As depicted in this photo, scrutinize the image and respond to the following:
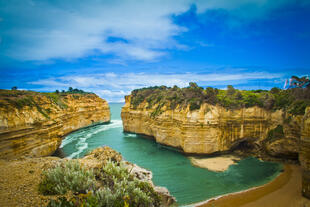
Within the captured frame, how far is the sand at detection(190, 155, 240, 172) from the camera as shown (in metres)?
19.0

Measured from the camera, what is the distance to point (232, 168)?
18859mm

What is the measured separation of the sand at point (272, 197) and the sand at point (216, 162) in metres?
4.49

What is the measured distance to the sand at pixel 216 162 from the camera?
749 inches

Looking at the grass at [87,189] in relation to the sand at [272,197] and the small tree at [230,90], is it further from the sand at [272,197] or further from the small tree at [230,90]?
the small tree at [230,90]

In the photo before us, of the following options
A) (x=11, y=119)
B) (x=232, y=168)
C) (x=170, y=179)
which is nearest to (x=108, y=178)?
(x=170, y=179)

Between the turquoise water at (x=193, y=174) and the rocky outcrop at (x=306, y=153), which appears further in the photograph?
the turquoise water at (x=193, y=174)

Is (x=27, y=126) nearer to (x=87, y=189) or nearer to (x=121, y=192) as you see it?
(x=87, y=189)

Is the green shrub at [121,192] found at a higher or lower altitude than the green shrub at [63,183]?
lower

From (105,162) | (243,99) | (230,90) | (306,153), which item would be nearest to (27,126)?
(105,162)

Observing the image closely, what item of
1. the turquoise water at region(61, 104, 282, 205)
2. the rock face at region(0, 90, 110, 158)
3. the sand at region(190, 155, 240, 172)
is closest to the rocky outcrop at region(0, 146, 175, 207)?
the turquoise water at region(61, 104, 282, 205)

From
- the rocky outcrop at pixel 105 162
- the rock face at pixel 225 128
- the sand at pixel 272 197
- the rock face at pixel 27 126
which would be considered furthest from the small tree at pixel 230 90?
the rock face at pixel 27 126

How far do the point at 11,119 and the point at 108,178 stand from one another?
15083 millimetres

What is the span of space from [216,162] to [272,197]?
23.8 ft

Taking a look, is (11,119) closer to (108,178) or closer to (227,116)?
(108,178)
